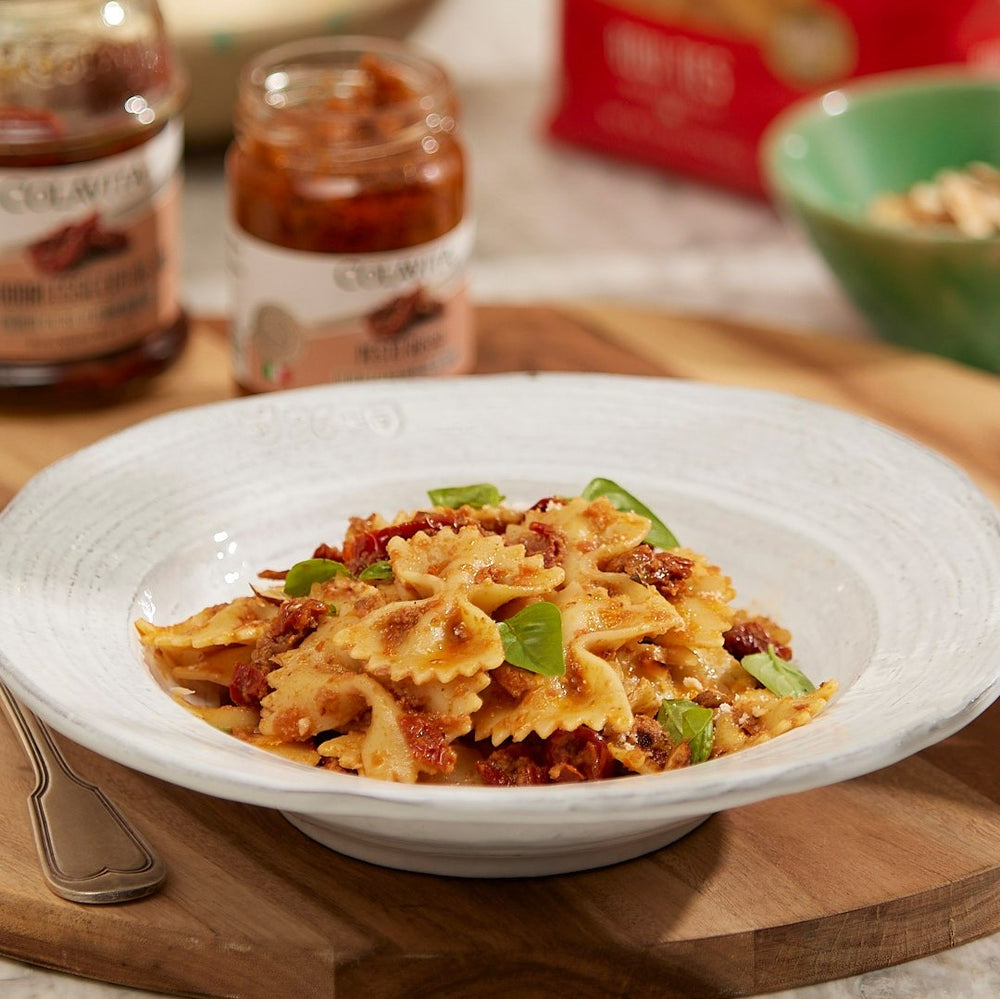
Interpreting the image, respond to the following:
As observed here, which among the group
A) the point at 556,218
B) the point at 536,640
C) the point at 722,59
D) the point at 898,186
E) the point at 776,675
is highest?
the point at 536,640

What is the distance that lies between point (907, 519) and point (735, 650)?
1.19 feet

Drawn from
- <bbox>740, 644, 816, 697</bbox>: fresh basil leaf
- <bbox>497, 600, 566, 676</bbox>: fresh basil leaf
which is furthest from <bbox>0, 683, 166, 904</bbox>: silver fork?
<bbox>740, 644, 816, 697</bbox>: fresh basil leaf

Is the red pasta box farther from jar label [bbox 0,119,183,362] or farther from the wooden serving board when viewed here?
the wooden serving board

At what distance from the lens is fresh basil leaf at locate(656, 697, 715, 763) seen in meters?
2.02

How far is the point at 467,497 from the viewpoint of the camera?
2.44m

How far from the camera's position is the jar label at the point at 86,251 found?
120 inches

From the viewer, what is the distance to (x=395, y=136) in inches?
116

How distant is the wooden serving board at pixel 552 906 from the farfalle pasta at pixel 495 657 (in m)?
0.13

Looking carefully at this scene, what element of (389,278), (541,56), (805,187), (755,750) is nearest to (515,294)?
(805,187)

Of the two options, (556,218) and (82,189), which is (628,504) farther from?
(556,218)

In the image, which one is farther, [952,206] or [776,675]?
[952,206]

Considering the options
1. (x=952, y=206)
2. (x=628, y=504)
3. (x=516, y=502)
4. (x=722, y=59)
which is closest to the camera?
(x=628, y=504)

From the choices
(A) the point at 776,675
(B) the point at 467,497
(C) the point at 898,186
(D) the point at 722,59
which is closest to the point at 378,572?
(B) the point at 467,497

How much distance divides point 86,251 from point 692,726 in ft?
5.40
